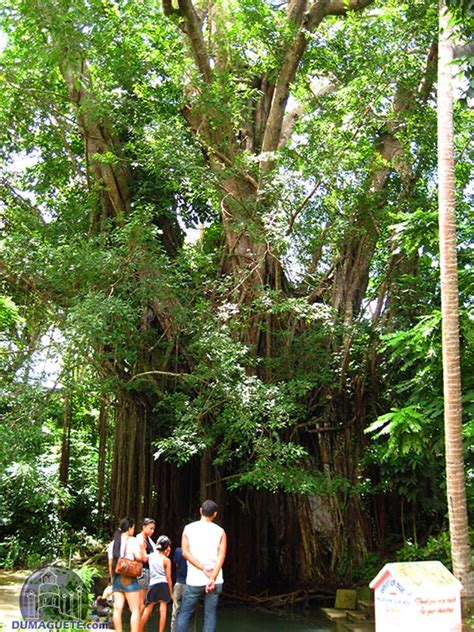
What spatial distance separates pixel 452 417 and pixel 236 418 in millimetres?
2025

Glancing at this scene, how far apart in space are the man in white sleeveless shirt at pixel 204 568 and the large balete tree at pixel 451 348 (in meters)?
1.89

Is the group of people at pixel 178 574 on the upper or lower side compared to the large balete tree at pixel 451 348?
lower

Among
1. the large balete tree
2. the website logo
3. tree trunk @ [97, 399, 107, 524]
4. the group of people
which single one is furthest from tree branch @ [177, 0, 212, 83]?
the website logo

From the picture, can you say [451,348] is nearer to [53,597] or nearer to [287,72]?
[53,597]

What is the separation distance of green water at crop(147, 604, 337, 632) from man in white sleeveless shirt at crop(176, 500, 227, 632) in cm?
284

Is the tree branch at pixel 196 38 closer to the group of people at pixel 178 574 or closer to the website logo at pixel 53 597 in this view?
the group of people at pixel 178 574

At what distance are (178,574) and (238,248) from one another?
4.16 m

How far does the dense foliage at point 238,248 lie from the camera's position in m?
6.86

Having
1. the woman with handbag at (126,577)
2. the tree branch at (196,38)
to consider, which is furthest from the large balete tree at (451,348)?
the tree branch at (196,38)

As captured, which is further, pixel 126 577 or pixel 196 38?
pixel 196 38

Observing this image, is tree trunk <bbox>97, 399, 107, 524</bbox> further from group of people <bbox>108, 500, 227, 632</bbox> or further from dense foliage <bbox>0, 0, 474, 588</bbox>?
group of people <bbox>108, 500, 227, 632</bbox>

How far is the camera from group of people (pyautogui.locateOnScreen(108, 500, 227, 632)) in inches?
176

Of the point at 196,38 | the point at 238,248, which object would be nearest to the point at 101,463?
the point at 238,248

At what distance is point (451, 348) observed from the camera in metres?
5.50
